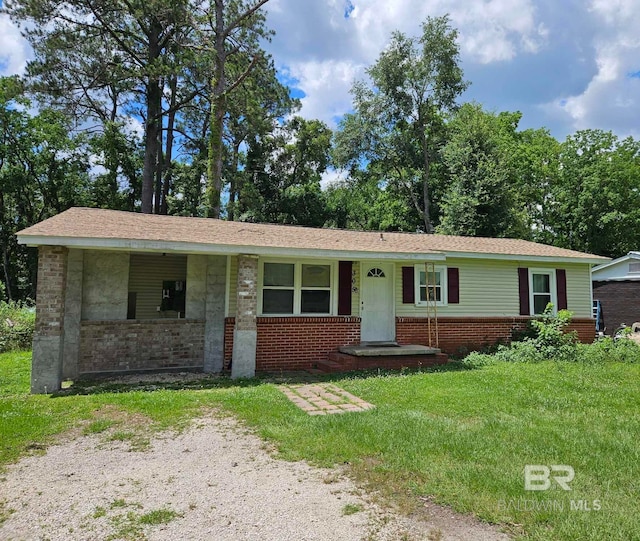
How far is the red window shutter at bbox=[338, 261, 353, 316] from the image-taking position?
9.77 metres

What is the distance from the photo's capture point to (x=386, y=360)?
907cm

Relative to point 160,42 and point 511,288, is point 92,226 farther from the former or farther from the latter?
point 160,42

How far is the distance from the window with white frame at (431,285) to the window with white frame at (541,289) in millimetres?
3004

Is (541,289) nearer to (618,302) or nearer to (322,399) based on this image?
(618,302)

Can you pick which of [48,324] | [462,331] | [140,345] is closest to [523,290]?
[462,331]

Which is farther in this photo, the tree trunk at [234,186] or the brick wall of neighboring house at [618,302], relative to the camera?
the tree trunk at [234,186]

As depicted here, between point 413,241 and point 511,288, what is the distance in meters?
3.07

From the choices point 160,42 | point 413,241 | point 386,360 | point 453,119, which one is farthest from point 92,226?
point 453,119

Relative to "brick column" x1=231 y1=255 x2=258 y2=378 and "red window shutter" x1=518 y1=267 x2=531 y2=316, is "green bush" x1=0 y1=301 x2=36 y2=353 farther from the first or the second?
"red window shutter" x1=518 y1=267 x2=531 y2=316

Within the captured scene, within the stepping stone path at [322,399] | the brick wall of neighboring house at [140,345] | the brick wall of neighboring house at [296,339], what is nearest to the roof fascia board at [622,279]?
the brick wall of neighboring house at [296,339]

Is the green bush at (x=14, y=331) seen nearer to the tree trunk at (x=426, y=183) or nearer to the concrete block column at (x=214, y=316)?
the concrete block column at (x=214, y=316)

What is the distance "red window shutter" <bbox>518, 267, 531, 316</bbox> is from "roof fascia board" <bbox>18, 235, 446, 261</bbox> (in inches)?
161

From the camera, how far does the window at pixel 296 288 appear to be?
30.6 ft

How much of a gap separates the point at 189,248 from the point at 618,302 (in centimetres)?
1751
